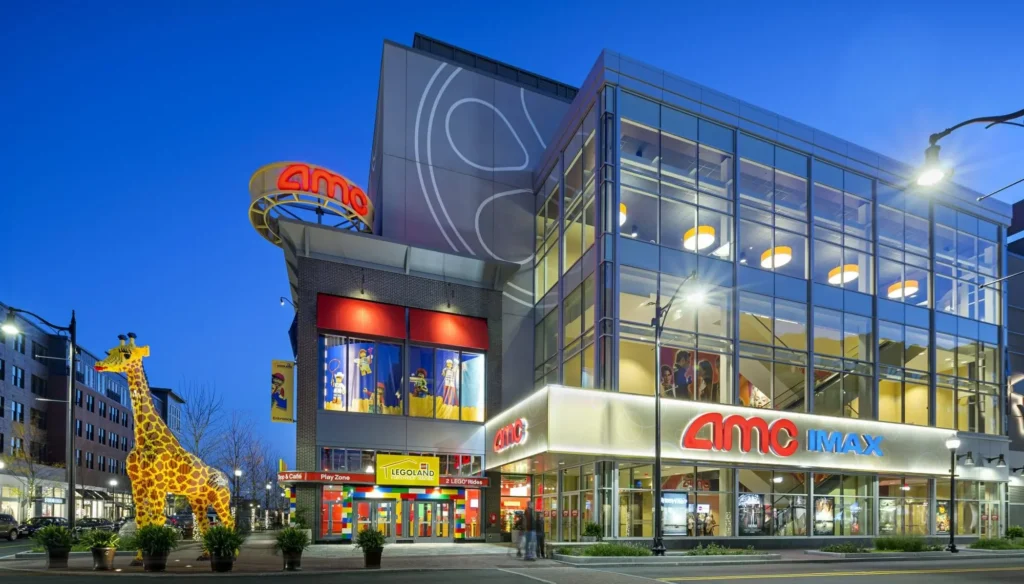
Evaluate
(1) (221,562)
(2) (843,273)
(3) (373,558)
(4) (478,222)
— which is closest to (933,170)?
(3) (373,558)

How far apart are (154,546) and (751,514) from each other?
76.9ft

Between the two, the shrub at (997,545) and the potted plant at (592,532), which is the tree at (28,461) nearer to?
the potted plant at (592,532)

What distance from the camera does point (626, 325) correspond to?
30.9m

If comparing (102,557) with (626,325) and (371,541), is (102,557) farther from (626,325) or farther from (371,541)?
(626,325)

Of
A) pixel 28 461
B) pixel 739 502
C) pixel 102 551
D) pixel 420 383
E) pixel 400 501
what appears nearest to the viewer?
pixel 102 551

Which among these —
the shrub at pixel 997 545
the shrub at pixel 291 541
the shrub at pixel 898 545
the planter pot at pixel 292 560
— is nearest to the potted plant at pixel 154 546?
the shrub at pixel 291 541

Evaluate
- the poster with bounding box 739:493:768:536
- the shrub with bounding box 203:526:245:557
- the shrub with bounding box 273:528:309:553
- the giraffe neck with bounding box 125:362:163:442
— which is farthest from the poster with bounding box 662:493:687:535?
the giraffe neck with bounding box 125:362:163:442

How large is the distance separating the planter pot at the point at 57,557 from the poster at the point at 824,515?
29.1 metres

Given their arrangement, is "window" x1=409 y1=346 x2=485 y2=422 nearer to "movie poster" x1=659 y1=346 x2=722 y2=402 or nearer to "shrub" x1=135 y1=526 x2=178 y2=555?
"movie poster" x1=659 y1=346 x2=722 y2=402

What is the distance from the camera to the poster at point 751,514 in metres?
31.4

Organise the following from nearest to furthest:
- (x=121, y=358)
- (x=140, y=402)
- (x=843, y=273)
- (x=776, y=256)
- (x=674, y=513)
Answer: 1. (x=121, y=358)
2. (x=140, y=402)
3. (x=674, y=513)
4. (x=776, y=256)
5. (x=843, y=273)

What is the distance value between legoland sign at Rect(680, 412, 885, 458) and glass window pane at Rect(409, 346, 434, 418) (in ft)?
42.2

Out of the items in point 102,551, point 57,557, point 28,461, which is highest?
point 102,551

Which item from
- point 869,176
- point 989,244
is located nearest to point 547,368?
point 869,176
